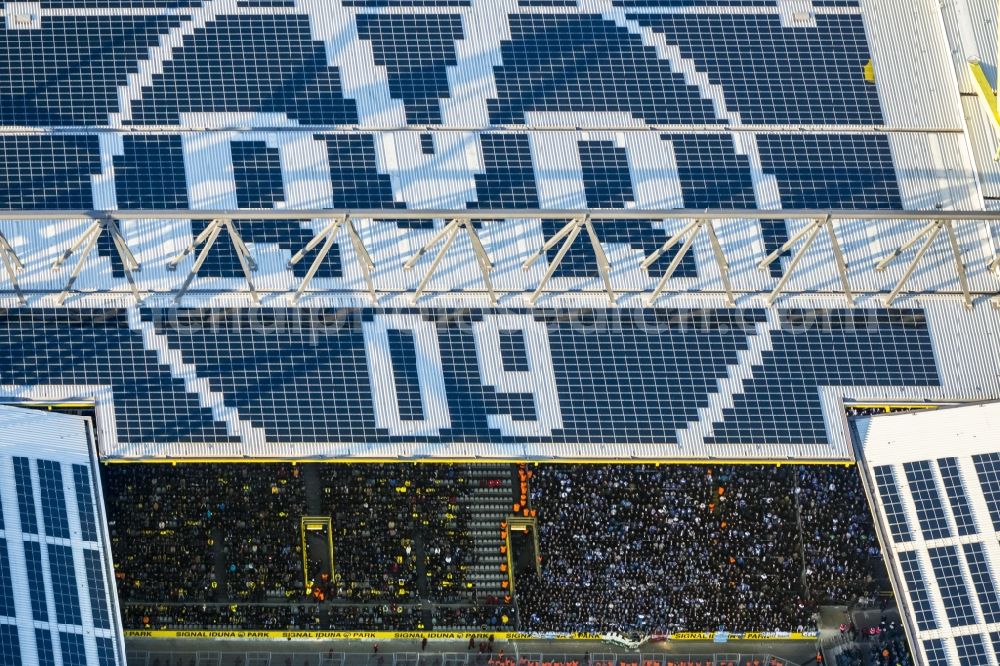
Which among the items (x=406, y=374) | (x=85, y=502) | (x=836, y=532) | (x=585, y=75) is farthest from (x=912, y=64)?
(x=85, y=502)

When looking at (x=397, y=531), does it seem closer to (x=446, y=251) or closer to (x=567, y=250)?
(x=446, y=251)

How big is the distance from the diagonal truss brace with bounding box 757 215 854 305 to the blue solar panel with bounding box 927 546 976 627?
16.6 metres

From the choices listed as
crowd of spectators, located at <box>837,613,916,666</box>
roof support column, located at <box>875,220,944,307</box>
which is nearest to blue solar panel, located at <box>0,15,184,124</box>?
roof support column, located at <box>875,220,944,307</box>

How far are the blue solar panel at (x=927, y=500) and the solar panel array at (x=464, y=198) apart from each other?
34 cm

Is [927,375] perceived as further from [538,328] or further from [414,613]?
[414,613]

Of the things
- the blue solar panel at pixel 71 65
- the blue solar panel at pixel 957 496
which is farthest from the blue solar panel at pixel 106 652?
the blue solar panel at pixel 957 496

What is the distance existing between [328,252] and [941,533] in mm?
41703

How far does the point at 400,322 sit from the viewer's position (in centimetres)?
11288

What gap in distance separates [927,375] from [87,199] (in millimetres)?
53885

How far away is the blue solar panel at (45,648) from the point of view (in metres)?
106

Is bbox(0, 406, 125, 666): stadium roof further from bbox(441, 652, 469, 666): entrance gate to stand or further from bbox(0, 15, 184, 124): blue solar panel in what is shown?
bbox(441, 652, 469, 666): entrance gate to stand

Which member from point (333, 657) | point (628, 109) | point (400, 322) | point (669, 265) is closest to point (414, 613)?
point (333, 657)

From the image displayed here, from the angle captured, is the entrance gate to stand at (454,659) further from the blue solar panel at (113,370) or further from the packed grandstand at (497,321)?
the blue solar panel at (113,370)

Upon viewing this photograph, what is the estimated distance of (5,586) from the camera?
10656 centimetres
